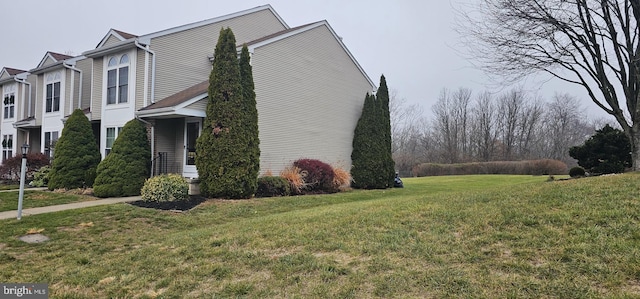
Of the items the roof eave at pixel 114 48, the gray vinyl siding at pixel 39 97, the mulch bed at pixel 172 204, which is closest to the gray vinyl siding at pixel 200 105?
the mulch bed at pixel 172 204

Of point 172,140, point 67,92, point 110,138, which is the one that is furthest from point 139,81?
point 67,92

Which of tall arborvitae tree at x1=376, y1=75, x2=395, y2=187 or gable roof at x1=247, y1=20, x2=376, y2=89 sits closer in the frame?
gable roof at x1=247, y1=20, x2=376, y2=89

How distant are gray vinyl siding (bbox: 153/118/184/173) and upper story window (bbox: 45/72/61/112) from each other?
27.8ft

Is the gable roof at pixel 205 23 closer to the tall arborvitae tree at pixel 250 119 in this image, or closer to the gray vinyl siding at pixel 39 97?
the tall arborvitae tree at pixel 250 119

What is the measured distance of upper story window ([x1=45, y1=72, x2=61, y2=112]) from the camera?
63.3ft

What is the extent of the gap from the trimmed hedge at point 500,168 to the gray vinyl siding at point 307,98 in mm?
20814

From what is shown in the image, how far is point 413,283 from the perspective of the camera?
3.78 metres

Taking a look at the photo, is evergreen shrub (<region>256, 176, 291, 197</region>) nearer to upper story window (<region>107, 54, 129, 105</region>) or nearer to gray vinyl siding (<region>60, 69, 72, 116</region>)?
upper story window (<region>107, 54, 129, 105</region>)

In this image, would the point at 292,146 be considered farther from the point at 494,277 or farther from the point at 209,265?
the point at 494,277

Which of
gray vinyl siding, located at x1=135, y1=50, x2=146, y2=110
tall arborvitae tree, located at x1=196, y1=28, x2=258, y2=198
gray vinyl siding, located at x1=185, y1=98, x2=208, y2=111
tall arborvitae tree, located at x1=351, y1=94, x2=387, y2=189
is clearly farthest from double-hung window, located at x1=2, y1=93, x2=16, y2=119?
tall arborvitae tree, located at x1=351, y1=94, x2=387, y2=189

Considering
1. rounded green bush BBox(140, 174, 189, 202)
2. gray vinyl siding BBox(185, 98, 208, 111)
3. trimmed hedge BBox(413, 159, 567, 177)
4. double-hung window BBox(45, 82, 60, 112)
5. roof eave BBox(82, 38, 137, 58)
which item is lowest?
rounded green bush BBox(140, 174, 189, 202)

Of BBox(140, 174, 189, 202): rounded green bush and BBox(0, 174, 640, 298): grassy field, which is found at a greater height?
BBox(140, 174, 189, 202): rounded green bush

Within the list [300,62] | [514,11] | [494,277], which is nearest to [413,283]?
[494,277]

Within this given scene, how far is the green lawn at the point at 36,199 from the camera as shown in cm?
1063
